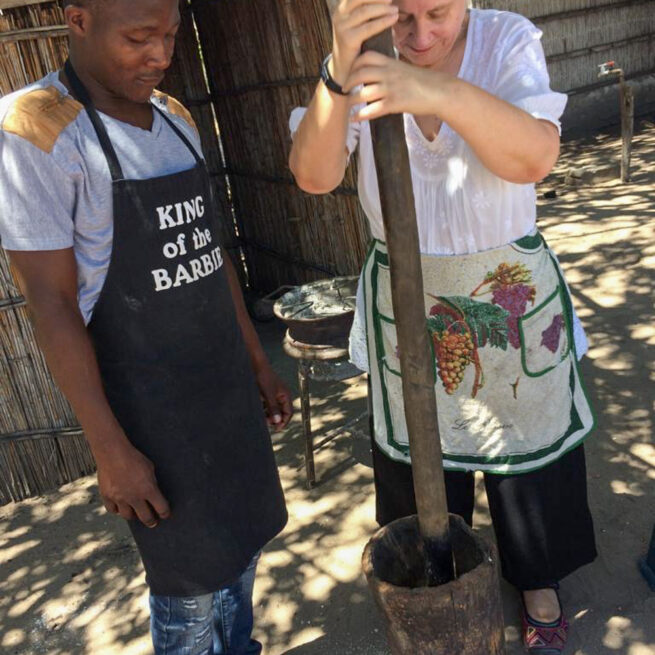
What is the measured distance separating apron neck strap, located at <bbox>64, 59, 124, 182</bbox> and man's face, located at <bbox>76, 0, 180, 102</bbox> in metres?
0.04

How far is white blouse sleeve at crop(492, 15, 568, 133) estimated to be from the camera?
156 cm

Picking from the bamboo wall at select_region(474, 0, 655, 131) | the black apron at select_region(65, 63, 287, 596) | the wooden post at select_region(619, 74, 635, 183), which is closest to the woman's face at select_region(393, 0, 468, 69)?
the black apron at select_region(65, 63, 287, 596)

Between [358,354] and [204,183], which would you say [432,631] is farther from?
[204,183]

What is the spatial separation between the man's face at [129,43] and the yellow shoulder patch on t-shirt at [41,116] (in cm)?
11

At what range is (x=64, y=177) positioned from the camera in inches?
60.7

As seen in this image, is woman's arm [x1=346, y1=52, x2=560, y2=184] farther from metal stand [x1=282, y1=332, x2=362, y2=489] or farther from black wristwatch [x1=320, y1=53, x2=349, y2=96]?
metal stand [x1=282, y1=332, x2=362, y2=489]

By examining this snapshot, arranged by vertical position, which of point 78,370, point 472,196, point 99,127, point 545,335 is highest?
point 99,127

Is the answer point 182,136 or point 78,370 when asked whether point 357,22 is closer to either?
point 182,136

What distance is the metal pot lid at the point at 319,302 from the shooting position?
136 inches

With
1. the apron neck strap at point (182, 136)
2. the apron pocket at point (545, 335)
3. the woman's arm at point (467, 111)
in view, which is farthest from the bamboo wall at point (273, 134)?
the woman's arm at point (467, 111)

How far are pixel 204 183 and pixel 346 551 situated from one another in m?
1.91

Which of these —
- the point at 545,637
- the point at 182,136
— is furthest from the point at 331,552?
the point at 182,136

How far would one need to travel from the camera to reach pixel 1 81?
3.55m

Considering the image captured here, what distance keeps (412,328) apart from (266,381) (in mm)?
944
